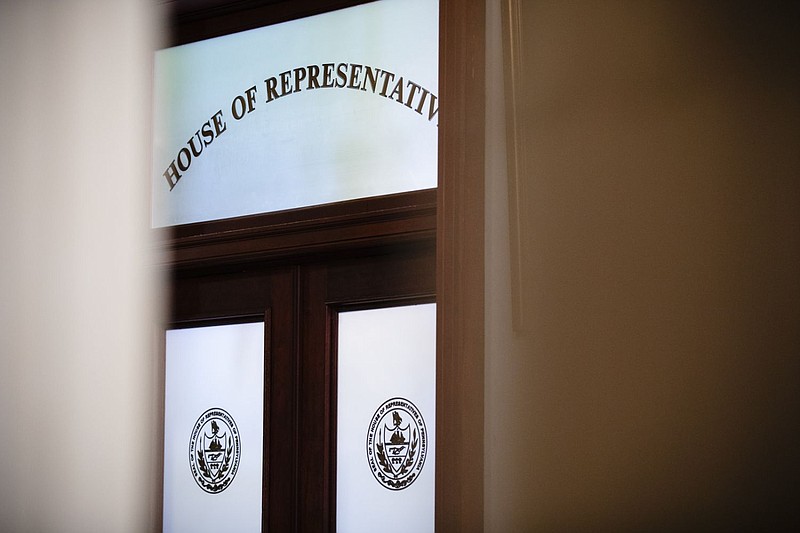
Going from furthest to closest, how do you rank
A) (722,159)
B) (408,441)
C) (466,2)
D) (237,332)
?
(237,332) → (408,441) → (466,2) → (722,159)

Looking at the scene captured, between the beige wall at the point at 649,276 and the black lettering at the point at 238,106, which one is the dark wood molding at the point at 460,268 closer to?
the beige wall at the point at 649,276

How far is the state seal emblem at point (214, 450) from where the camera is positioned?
131 inches

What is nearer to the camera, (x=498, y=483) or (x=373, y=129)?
(x=498, y=483)

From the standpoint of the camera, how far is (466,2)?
268cm

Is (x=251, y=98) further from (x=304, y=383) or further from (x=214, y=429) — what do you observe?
(x=214, y=429)

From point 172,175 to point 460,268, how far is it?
143 centimetres

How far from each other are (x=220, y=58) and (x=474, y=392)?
67.0 inches

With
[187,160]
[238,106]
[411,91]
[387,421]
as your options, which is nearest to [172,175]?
[187,160]

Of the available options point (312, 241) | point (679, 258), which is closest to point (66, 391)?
point (312, 241)

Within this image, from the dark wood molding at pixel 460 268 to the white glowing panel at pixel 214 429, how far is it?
96 centimetres

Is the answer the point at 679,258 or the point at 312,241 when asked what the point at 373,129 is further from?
the point at 679,258

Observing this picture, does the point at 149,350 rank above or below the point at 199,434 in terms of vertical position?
above

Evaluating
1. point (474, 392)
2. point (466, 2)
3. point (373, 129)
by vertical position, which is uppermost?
point (466, 2)

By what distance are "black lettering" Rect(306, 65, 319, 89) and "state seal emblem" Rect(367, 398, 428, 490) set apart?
110 centimetres
